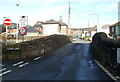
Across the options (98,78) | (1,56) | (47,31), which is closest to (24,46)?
(1,56)

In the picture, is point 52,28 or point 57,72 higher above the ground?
point 52,28

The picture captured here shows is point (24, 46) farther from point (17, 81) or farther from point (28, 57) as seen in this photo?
point (17, 81)

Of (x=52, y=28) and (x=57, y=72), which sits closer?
(x=57, y=72)

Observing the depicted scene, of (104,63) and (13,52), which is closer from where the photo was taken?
(104,63)

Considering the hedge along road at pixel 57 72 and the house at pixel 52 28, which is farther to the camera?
the house at pixel 52 28

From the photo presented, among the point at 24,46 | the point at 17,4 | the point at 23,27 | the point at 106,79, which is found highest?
the point at 17,4

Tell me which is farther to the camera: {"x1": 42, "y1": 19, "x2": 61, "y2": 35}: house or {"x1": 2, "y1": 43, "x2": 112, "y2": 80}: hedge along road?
{"x1": 42, "y1": 19, "x2": 61, "y2": 35}: house

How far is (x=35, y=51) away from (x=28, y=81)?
7.89 metres

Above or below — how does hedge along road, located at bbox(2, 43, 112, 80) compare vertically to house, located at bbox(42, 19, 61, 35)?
below

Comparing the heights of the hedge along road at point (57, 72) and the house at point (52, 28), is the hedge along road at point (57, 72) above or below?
below

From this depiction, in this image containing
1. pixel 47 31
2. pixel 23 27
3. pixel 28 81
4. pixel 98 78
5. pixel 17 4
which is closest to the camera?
pixel 28 81

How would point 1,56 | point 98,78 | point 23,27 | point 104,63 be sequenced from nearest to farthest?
point 98,78 → point 104,63 → point 1,56 → point 23,27

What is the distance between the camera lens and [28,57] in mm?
13773

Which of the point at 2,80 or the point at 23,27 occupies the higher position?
the point at 23,27
